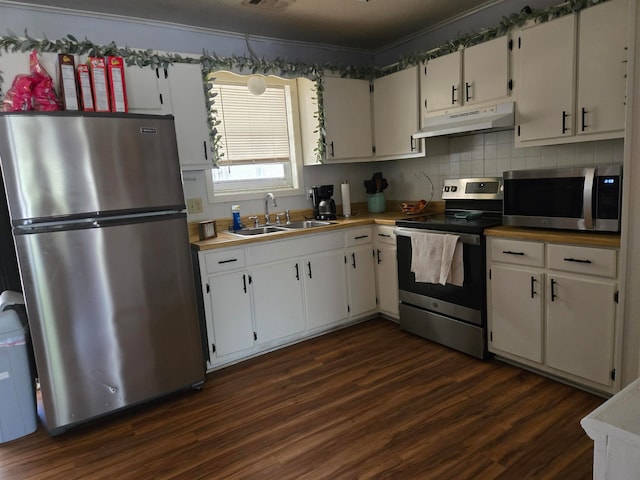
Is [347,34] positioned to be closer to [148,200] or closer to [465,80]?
[465,80]

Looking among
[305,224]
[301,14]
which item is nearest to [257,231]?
[305,224]

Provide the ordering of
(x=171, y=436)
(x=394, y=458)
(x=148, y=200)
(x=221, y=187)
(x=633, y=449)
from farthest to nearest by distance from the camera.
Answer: (x=221, y=187)
(x=148, y=200)
(x=171, y=436)
(x=394, y=458)
(x=633, y=449)

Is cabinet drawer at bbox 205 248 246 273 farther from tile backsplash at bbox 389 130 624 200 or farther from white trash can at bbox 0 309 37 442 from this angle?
tile backsplash at bbox 389 130 624 200

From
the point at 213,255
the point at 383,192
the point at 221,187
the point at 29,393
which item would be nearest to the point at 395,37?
the point at 383,192

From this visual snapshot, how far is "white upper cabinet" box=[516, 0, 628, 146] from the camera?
2.28m

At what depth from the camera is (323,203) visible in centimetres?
372

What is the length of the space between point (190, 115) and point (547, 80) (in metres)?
2.33

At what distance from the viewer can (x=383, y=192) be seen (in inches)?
167

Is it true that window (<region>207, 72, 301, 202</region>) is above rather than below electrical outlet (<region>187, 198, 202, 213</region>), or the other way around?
above

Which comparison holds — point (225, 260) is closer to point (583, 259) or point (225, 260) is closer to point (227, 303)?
point (227, 303)

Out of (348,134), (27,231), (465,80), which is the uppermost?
(465,80)

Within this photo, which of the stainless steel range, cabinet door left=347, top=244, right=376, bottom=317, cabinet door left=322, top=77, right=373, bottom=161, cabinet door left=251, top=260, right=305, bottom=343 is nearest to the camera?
the stainless steel range

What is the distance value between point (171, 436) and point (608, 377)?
233 cm

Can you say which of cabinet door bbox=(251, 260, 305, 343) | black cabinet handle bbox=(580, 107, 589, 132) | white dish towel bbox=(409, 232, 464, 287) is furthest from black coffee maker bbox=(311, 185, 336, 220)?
black cabinet handle bbox=(580, 107, 589, 132)
